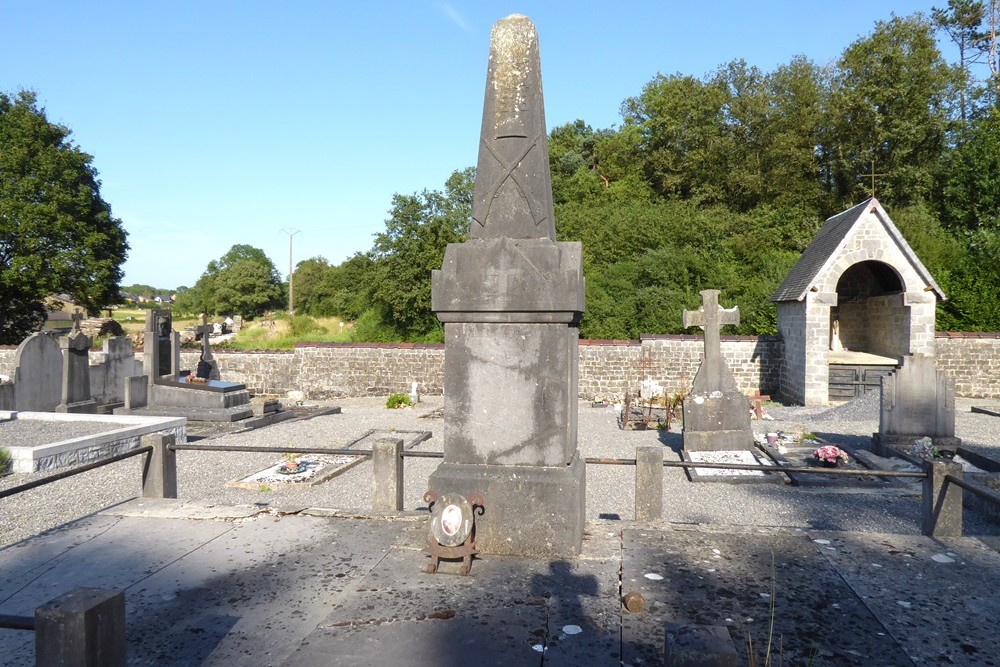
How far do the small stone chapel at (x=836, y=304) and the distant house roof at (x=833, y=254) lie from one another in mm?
21

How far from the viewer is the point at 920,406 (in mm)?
10562

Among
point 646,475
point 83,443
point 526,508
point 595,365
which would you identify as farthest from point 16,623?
point 595,365

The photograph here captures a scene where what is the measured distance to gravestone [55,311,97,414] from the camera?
1456 centimetres

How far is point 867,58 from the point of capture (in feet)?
98.1

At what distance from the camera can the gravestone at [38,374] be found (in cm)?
1413

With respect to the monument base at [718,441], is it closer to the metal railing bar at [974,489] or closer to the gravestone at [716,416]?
the gravestone at [716,416]

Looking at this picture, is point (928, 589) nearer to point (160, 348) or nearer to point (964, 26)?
point (160, 348)

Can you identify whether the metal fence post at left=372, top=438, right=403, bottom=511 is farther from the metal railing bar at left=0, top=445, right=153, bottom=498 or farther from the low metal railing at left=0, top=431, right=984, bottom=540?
the metal railing bar at left=0, top=445, right=153, bottom=498

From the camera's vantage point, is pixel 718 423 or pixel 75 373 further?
pixel 75 373

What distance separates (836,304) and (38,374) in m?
18.8

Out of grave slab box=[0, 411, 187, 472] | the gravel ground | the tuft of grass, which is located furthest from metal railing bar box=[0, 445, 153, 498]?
the tuft of grass

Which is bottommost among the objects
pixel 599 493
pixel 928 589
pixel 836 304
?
pixel 599 493

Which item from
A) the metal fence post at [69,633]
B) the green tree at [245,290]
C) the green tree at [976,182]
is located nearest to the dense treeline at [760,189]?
the green tree at [976,182]

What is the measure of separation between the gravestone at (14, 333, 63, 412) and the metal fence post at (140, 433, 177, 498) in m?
10.4
